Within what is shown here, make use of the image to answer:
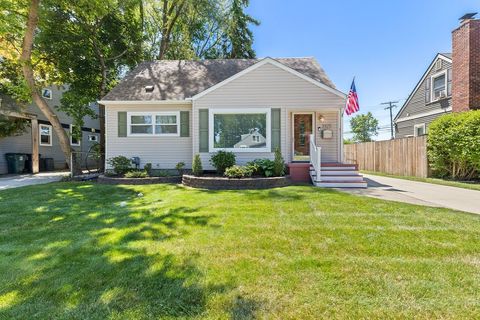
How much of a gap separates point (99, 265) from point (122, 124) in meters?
8.87

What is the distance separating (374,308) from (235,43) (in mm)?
23319

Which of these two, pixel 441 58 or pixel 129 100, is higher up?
pixel 441 58

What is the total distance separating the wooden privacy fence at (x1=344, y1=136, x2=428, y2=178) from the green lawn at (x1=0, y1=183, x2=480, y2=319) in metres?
7.31

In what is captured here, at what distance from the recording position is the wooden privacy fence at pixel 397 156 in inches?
455

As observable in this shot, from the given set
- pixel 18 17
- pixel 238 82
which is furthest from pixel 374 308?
pixel 18 17

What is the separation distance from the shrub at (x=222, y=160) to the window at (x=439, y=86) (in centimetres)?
1335

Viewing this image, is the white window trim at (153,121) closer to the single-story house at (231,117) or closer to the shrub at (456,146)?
the single-story house at (231,117)

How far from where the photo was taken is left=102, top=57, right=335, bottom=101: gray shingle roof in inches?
440

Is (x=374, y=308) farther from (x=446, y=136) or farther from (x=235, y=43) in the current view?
(x=235, y=43)

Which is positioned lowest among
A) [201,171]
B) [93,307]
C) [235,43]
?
[93,307]

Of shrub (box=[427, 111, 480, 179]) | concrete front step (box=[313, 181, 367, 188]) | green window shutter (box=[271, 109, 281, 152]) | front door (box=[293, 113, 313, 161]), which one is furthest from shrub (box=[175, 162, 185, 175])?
shrub (box=[427, 111, 480, 179])

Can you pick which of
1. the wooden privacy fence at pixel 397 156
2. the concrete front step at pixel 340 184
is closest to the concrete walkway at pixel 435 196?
the concrete front step at pixel 340 184

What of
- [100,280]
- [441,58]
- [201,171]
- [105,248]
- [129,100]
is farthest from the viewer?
[441,58]

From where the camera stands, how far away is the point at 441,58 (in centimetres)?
1523
